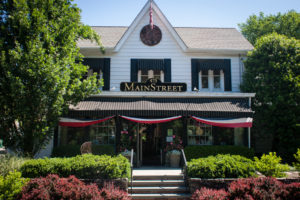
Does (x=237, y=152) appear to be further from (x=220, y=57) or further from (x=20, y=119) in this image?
(x=20, y=119)

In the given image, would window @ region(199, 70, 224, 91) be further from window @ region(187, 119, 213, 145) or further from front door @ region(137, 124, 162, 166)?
front door @ region(137, 124, 162, 166)

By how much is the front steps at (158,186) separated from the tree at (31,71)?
15.4ft

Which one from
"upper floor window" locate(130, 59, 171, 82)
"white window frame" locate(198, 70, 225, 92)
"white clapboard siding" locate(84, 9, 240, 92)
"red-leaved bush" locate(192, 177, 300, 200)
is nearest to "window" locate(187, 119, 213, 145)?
"white clapboard siding" locate(84, 9, 240, 92)

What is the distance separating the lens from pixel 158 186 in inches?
366

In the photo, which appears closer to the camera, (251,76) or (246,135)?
(246,135)

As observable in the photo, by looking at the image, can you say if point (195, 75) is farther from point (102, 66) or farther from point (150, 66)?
point (102, 66)

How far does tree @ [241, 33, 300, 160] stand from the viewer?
44.7ft

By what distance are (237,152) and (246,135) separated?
142 centimetres

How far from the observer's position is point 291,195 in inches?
263

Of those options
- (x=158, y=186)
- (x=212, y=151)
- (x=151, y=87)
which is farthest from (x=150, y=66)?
(x=158, y=186)

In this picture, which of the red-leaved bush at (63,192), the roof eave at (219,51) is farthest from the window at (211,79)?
the red-leaved bush at (63,192)

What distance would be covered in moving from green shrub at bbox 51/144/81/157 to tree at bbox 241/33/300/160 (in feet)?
33.9

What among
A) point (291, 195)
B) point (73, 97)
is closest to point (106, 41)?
point (73, 97)

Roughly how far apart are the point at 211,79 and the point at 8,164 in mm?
11961
